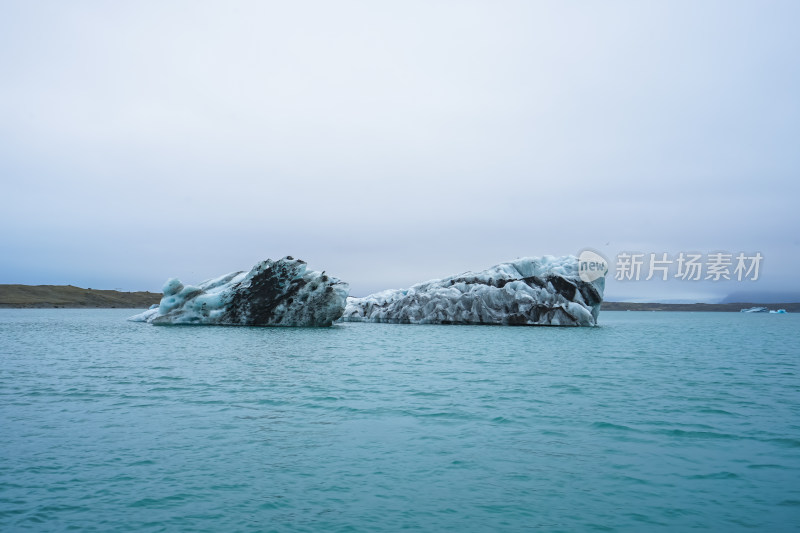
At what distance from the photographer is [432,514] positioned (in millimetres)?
6895

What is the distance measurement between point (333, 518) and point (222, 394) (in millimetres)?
A: 9298

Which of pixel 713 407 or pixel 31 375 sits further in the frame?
pixel 31 375

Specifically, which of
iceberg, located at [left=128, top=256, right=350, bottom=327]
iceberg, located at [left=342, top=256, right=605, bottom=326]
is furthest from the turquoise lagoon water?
iceberg, located at [left=342, top=256, right=605, bottom=326]

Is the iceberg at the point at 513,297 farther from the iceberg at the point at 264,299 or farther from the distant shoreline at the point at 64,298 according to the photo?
the distant shoreline at the point at 64,298

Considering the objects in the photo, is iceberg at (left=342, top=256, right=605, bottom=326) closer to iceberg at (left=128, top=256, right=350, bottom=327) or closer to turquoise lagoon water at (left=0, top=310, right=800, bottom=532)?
iceberg at (left=128, top=256, right=350, bottom=327)

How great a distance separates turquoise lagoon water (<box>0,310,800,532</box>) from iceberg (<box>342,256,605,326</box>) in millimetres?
32024

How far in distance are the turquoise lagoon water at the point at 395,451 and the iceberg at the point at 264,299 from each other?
90.4ft

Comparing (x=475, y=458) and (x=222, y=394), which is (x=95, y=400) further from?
(x=475, y=458)

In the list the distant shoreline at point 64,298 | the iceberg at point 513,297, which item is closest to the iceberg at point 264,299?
the iceberg at point 513,297

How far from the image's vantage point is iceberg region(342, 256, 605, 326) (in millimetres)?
51969

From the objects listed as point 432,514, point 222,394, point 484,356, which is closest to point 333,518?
point 432,514

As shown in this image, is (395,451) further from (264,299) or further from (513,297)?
(513,297)

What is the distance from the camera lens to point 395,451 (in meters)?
9.66

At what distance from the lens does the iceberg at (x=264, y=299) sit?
47594mm
